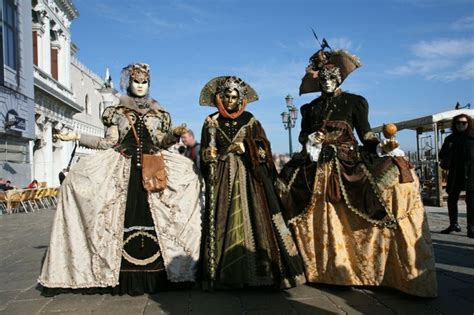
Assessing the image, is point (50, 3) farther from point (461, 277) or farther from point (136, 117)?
point (461, 277)

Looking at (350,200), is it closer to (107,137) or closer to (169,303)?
(169,303)

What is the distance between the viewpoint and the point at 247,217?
150 inches

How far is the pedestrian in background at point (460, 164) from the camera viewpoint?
6.58m

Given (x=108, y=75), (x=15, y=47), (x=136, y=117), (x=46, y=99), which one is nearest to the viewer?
(x=136, y=117)

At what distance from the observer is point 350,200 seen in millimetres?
3760

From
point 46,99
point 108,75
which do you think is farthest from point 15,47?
point 108,75

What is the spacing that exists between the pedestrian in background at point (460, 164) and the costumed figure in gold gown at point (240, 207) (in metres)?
4.04

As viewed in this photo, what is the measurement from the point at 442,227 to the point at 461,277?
3.93 meters

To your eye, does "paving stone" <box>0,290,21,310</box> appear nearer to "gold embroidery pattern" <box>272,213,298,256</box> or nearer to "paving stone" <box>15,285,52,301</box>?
"paving stone" <box>15,285,52,301</box>

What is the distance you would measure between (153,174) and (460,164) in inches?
203

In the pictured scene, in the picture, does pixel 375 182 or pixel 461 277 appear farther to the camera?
→ pixel 461 277

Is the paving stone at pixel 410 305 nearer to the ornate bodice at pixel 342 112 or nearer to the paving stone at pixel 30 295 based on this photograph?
the ornate bodice at pixel 342 112

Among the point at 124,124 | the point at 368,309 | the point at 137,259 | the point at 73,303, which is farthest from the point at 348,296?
the point at 124,124

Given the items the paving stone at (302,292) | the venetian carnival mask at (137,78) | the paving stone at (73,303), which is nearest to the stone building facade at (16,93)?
the venetian carnival mask at (137,78)
